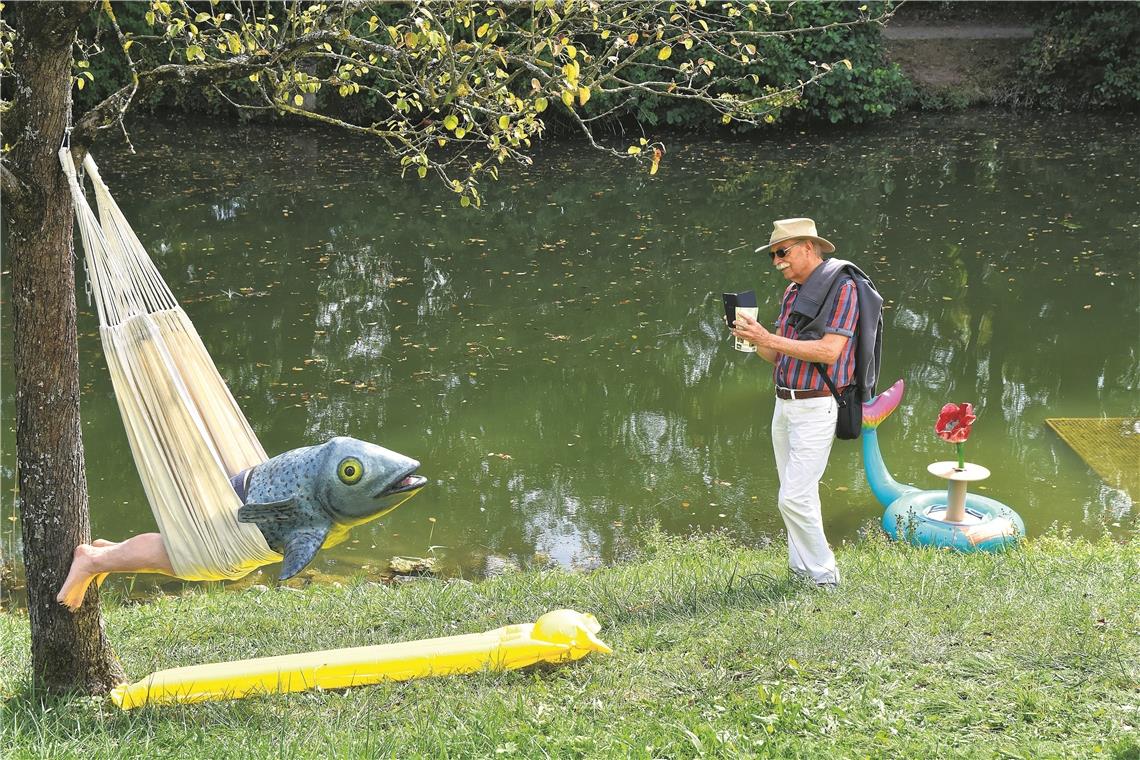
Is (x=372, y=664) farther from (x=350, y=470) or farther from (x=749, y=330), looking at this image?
(x=749, y=330)

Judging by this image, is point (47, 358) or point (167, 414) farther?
point (47, 358)

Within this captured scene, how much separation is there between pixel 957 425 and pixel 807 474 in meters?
1.40

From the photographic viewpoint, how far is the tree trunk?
11.2ft

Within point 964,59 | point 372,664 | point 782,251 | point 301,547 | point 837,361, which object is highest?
point 964,59

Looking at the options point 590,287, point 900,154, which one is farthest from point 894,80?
point 590,287

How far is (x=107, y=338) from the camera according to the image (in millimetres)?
3334

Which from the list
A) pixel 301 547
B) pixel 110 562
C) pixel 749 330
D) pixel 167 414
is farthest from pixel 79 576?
pixel 749 330

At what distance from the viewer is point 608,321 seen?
31.6ft

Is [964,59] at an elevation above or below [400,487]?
above

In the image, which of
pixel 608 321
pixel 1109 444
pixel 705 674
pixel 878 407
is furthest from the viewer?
pixel 608 321

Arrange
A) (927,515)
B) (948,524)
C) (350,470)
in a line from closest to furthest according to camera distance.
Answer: (350,470)
(948,524)
(927,515)

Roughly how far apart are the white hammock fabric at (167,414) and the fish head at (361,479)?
0.26 m

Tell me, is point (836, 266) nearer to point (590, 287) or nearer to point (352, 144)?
point (590, 287)

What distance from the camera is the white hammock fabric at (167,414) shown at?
3301 millimetres
